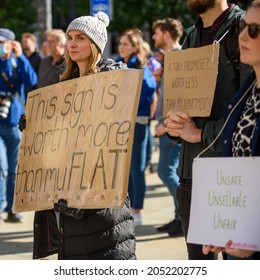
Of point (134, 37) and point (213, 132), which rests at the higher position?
point (134, 37)

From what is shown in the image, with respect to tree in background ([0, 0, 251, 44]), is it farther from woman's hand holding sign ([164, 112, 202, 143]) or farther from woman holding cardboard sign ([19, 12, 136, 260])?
woman's hand holding sign ([164, 112, 202, 143])

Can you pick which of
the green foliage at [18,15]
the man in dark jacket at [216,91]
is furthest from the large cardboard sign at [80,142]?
the green foliage at [18,15]

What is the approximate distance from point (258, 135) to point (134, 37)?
15.8 ft

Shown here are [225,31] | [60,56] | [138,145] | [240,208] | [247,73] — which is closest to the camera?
[240,208]

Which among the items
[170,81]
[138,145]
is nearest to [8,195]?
[138,145]

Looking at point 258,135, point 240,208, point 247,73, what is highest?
point 247,73

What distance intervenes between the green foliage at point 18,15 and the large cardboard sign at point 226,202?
28.1 metres

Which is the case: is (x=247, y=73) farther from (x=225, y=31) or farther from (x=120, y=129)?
(x=120, y=129)

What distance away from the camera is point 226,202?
287 cm

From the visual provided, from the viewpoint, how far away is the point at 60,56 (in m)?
8.55

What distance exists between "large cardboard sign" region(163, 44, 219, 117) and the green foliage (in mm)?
27279

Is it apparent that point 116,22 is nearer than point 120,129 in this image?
No

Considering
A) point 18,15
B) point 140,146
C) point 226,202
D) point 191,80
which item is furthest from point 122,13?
point 226,202

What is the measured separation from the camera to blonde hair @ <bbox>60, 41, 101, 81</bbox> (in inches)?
158
